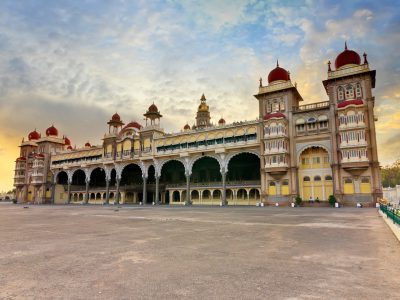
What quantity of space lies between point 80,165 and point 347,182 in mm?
60278

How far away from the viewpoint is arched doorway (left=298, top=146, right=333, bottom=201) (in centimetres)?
4078

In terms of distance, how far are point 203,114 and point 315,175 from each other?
52413 mm

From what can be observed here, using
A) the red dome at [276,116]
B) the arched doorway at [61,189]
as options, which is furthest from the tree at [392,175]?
the arched doorway at [61,189]

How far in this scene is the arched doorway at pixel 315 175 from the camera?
4078 cm

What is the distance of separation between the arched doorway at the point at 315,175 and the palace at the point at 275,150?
0.14m

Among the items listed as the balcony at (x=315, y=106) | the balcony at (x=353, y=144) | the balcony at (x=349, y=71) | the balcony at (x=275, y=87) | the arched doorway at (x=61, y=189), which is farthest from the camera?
the arched doorway at (x=61, y=189)

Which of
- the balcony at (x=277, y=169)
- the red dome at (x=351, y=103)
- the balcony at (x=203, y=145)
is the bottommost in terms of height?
the balcony at (x=277, y=169)

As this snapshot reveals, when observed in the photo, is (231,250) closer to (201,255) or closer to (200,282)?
(201,255)

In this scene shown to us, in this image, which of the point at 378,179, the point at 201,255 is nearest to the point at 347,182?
the point at 378,179

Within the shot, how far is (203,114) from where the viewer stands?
89312 mm

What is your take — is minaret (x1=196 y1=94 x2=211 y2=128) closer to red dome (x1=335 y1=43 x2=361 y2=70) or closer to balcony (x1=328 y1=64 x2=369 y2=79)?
balcony (x1=328 y1=64 x2=369 y2=79)

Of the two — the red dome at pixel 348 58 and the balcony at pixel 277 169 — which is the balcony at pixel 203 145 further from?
the red dome at pixel 348 58

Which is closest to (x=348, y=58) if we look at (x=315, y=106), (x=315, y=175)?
(x=315, y=106)

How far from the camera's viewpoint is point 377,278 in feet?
19.1
